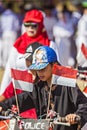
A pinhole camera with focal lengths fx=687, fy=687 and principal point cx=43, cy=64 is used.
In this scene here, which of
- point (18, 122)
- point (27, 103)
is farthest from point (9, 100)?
point (18, 122)

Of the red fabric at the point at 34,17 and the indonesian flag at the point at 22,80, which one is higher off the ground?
the red fabric at the point at 34,17

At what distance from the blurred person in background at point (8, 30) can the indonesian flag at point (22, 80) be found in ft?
38.9

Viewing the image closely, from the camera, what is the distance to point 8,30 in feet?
61.7

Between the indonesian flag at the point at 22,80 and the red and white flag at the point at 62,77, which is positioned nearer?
the red and white flag at the point at 62,77

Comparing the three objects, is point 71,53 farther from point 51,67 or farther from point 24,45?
point 51,67

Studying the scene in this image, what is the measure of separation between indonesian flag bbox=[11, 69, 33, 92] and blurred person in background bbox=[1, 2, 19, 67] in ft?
38.9

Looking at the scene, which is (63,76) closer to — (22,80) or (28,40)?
(22,80)

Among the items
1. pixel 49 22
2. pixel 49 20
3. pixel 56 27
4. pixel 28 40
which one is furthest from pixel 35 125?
pixel 56 27

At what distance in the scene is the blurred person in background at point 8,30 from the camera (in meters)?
18.7

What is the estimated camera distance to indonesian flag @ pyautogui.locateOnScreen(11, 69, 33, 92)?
6.67 metres

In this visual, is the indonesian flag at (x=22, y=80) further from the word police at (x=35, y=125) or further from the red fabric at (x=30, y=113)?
the word police at (x=35, y=125)

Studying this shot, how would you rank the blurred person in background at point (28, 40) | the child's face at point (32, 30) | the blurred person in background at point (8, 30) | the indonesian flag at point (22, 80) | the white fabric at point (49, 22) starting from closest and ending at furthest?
1. the indonesian flag at point (22, 80)
2. the blurred person in background at point (28, 40)
3. the child's face at point (32, 30)
4. the white fabric at point (49, 22)
5. the blurred person in background at point (8, 30)

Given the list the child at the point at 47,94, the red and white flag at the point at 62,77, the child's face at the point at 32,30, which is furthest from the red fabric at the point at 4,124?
the child's face at the point at 32,30

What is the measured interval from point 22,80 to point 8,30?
39.7 ft
